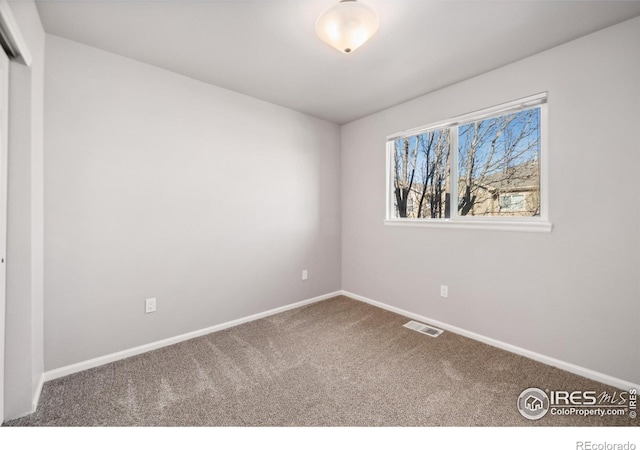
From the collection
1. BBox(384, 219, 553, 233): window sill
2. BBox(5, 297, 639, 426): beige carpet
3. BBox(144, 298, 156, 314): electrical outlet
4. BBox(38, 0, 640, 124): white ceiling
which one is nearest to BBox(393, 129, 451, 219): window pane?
BBox(384, 219, 553, 233): window sill

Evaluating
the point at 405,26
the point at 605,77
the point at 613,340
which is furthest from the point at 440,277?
the point at 405,26

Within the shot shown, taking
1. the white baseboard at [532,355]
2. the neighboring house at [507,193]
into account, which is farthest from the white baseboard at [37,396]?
the neighboring house at [507,193]

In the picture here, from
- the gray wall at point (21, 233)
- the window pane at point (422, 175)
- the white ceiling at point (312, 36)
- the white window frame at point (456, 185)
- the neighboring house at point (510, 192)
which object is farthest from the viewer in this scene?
the window pane at point (422, 175)

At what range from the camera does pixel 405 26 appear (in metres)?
1.78

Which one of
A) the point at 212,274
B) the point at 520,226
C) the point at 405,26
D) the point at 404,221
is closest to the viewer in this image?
the point at 405,26

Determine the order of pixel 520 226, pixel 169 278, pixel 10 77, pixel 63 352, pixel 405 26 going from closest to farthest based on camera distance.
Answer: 1. pixel 10 77
2. pixel 405 26
3. pixel 63 352
4. pixel 520 226
5. pixel 169 278

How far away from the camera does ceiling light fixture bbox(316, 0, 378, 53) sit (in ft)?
4.69

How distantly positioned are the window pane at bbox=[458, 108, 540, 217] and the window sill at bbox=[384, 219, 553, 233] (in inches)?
5.1

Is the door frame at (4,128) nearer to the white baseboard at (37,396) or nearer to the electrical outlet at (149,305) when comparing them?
the white baseboard at (37,396)

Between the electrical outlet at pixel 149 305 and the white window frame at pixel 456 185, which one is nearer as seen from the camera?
the white window frame at pixel 456 185

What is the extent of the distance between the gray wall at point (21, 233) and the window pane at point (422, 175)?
9.94ft

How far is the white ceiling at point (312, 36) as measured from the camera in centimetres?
162
